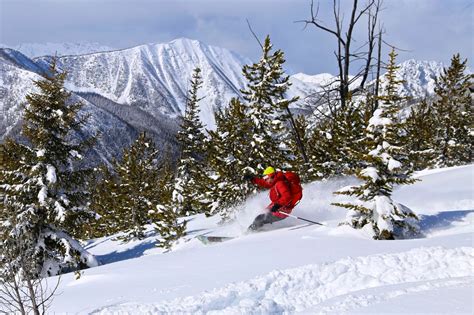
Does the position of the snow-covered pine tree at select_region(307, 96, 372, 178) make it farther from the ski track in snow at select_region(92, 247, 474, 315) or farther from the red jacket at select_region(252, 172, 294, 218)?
the ski track in snow at select_region(92, 247, 474, 315)

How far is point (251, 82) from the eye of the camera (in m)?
22.6

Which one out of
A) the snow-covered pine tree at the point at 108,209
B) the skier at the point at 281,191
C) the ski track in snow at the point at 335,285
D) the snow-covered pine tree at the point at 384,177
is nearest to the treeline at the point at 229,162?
the snow-covered pine tree at the point at 384,177

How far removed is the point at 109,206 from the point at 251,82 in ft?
66.9

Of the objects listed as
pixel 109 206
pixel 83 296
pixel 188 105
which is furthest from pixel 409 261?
pixel 109 206

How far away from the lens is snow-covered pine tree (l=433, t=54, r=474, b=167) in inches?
1267

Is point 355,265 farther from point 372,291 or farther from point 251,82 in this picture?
point 251,82

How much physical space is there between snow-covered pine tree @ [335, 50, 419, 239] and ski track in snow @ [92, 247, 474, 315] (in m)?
2.24

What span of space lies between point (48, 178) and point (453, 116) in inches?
1225

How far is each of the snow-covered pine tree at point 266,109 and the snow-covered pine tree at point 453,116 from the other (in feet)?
57.6

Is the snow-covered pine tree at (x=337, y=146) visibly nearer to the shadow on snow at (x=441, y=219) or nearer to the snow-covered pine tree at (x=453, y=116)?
the shadow on snow at (x=441, y=219)

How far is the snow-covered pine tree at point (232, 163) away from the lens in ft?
71.2

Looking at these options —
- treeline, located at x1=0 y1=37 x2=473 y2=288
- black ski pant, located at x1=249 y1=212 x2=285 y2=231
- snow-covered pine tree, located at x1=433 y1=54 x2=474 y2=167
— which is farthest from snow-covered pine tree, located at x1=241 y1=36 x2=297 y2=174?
snow-covered pine tree, located at x1=433 y1=54 x2=474 y2=167

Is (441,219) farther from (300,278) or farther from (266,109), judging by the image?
(266,109)

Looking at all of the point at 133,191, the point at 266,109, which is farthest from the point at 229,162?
the point at 133,191
